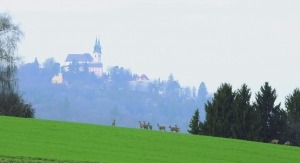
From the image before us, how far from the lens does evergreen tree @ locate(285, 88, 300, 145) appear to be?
65562mm

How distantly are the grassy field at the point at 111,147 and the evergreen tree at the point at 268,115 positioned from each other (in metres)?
31.5

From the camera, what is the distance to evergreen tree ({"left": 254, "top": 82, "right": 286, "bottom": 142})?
64.5m

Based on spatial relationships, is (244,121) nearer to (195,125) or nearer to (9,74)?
(195,125)

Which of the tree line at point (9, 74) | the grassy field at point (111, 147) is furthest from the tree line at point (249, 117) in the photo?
the grassy field at point (111, 147)

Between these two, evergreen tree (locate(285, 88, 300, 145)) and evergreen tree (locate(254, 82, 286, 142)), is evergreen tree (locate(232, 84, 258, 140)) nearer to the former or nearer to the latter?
evergreen tree (locate(254, 82, 286, 142))

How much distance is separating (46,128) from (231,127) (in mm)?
34865

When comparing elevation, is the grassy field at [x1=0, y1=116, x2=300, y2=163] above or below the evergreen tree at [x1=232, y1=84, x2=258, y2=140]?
below

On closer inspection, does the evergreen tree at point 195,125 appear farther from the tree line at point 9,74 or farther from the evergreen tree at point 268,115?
the tree line at point 9,74

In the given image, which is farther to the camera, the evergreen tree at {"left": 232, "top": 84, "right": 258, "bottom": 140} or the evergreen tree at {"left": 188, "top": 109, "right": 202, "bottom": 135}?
the evergreen tree at {"left": 188, "top": 109, "right": 202, "bottom": 135}

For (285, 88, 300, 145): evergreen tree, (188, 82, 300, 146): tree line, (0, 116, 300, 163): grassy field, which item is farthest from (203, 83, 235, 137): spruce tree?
(0, 116, 300, 163): grassy field

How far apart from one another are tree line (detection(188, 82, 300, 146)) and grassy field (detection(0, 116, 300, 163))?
96.2 ft

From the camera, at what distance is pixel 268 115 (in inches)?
2616

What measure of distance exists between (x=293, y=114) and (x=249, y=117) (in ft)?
20.3

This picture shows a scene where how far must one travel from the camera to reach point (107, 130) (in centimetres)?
3138
